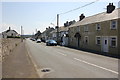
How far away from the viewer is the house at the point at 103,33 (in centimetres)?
2227

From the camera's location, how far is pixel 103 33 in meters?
25.3

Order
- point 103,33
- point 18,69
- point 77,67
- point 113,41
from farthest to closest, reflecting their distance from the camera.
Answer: point 103,33, point 113,41, point 77,67, point 18,69

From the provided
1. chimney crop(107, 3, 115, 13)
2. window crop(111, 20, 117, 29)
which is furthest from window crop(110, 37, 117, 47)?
chimney crop(107, 3, 115, 13)

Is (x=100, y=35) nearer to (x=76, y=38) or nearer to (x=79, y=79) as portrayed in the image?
(x=76, y=38)

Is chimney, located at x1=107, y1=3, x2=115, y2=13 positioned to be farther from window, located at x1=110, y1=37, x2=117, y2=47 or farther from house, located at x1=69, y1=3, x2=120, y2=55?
window, located at x1=110, y1=37, x2=117, y2=47

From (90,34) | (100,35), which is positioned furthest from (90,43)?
(100,35)

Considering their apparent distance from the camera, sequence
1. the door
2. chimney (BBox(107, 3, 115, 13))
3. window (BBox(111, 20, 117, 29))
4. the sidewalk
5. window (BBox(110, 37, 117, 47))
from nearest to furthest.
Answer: the sidewalk < window (BBox(110, 37, 117, 47)) < window (BBox(111, 20, 117, 29)) < the door < chimney (BBox(107, 3, 115, 13))

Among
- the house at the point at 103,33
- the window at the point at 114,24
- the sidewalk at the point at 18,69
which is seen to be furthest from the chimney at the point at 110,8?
the sidewalk at the point at 18,69

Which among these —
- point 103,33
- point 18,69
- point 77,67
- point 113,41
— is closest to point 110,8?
point 103,33

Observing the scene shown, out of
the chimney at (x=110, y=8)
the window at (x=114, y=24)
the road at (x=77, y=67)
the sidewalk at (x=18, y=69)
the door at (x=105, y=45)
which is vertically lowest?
the road at (x=77, y=67)

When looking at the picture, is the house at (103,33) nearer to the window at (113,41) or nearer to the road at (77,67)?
the window at (113,41)

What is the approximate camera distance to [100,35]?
85.8ft

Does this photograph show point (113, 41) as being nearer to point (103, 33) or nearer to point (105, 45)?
point (105, 45)

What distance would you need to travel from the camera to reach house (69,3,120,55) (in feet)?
73.0
